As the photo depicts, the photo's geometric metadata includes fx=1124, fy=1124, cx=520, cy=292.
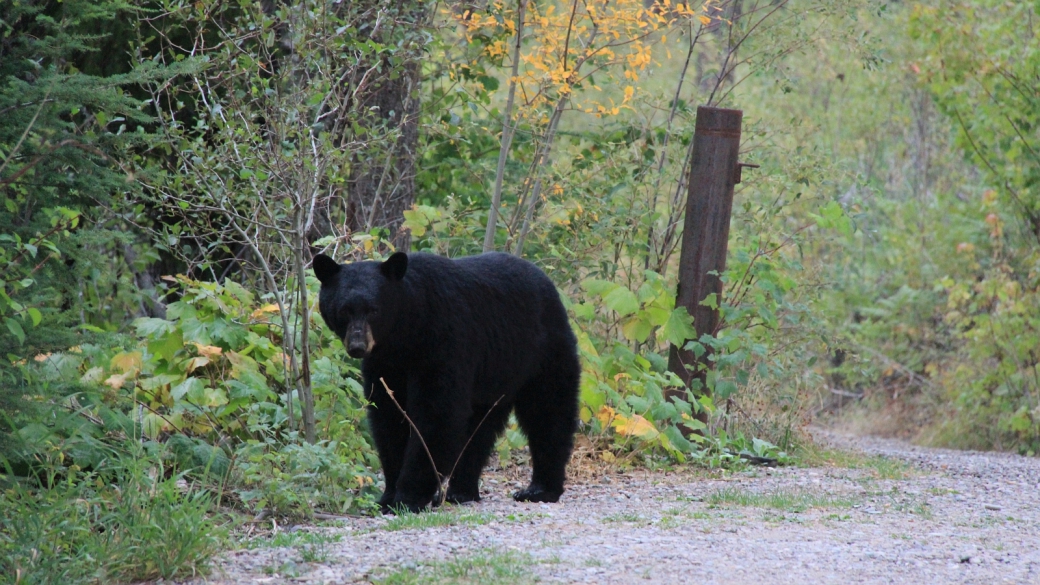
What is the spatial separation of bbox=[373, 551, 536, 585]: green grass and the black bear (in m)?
1.31

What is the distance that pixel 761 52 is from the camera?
9250mm

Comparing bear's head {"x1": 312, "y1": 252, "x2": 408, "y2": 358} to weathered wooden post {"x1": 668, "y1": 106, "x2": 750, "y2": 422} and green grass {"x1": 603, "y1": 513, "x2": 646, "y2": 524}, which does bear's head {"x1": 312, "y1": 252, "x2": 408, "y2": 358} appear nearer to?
green grass {"x1": 603, "y1": 513, "x2": 646, "y2": 524}

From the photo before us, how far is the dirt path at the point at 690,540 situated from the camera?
13.7 ft

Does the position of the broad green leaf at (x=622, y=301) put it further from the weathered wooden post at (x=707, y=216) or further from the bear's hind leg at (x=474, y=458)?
the bear's hind leg at (x=474, y=458)

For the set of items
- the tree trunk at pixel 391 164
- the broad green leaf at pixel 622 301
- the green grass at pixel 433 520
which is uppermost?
the tree trunk at pixel 391 164

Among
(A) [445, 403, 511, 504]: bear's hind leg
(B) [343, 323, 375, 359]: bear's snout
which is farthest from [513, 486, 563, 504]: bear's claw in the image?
(B) [343, 323, 375, 359]: bear's snout

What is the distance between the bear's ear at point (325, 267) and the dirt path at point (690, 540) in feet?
3.94

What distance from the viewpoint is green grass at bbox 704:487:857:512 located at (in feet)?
19.4

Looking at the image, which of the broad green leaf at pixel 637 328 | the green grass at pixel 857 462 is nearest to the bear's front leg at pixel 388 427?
the broad green leaf at pixel 637 328

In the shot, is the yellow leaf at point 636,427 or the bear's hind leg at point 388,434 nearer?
the bear's hind leg at point 388,434

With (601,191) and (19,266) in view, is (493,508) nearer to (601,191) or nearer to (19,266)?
(19,266)

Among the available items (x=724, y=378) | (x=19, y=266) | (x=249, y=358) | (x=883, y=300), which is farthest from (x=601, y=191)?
(x=883, y=300)

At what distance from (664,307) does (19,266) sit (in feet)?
15.6

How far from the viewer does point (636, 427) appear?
739 cm
